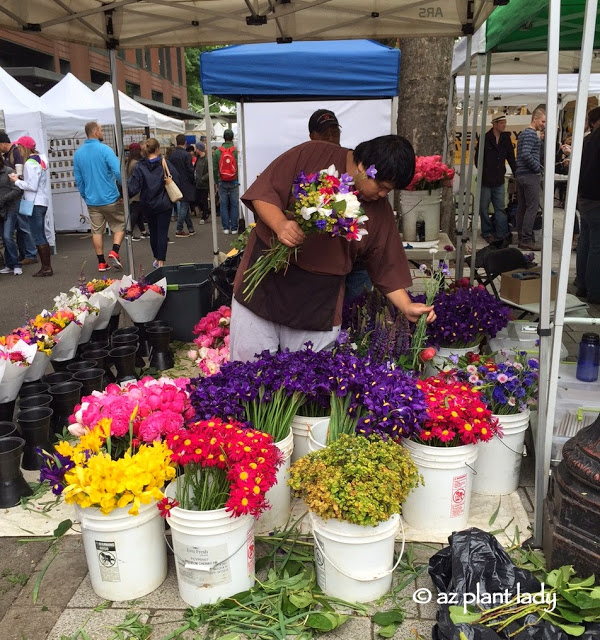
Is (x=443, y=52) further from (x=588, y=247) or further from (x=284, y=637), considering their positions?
(x=284, y=637)

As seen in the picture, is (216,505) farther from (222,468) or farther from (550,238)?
(550,238)

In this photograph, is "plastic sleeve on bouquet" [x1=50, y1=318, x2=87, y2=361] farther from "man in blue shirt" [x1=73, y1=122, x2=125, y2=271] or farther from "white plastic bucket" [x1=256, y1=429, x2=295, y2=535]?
"man in blue shirt" [x1=73, y1=122, x2=125, y2=271]

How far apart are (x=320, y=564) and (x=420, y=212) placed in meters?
3.81

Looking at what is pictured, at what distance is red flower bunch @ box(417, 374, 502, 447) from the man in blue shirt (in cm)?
687

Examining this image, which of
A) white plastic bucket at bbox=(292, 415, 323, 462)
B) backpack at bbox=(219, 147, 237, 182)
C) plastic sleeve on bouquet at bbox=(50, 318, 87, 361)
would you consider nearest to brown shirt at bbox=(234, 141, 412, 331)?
white plastic bucket at bbox=(292, 415, 323, 462)

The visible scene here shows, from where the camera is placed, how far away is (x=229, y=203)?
12.8 m

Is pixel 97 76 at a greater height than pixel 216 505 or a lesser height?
greater

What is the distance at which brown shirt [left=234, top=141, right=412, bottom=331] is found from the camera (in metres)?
3.02

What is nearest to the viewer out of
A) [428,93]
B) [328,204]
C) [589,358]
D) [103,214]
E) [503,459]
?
[328,204]

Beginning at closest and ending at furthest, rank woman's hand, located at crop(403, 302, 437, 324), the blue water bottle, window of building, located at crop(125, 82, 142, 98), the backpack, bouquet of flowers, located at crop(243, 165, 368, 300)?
bouquet of flowers, located at crop(243, 165, 368, 300)
woman's hand, located at crop(403, 302, 437, 324)
the blue water bottle
the backpack
window of building, located at crop(125, 82, 142, 98)

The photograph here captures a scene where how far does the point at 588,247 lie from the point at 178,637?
239 inches

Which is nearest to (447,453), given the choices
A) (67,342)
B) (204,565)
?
Answer: (204,565)

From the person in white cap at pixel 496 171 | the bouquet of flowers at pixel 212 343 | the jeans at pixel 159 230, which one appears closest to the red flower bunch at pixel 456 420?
the bouquet of flowers at pixel 212 343

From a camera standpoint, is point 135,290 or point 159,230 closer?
point 135,290
